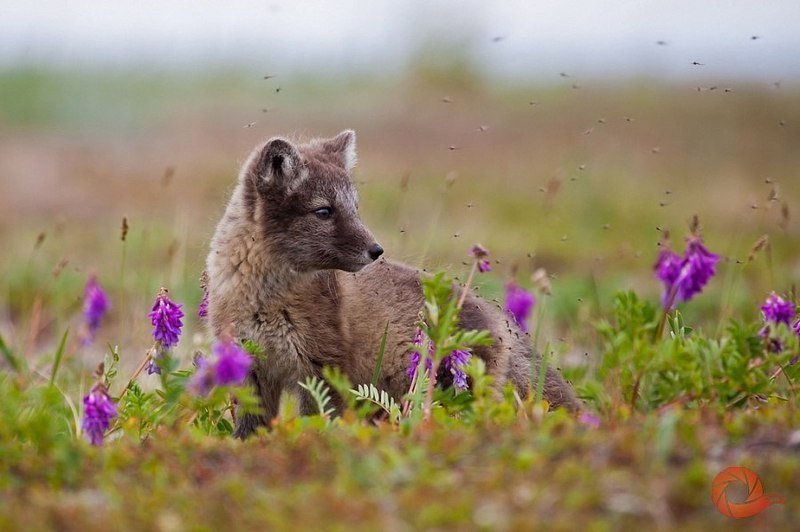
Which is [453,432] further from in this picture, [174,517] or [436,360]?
→ [174,517]

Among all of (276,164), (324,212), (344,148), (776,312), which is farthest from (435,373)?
(344,148)

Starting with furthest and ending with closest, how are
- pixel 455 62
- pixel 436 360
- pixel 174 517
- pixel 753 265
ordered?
pixel 455 62 → pixel 753 265 → pixel 436 360 → pixel 174 517

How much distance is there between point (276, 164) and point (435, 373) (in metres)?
1.98

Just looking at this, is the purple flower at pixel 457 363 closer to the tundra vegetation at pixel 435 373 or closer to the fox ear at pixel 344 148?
the tundra vegetation at pixel 435 373

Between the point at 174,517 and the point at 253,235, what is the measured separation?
114 inches

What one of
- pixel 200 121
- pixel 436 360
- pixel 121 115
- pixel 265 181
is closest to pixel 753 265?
pixel 265 181

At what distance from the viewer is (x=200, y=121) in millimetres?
21250

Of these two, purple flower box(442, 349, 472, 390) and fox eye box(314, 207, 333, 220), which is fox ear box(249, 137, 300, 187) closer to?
fox eye box(314, 207, 333, 220)

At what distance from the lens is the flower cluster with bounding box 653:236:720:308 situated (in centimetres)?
387

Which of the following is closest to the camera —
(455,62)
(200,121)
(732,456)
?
→ (732,456)

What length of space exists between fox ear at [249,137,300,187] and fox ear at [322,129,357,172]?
1.55 ft

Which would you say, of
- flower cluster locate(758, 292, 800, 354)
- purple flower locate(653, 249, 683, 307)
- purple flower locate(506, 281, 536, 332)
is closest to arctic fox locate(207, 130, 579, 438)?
purple flower locate(506, 281, 536, 332)

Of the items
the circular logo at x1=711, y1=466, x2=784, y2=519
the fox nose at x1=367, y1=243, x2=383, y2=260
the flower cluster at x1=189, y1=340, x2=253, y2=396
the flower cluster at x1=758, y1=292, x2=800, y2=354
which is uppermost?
the flower cluster at x1=758, y1=292, x2=800, y2=354

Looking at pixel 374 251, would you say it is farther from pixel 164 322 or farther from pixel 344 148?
pixel 164 322
